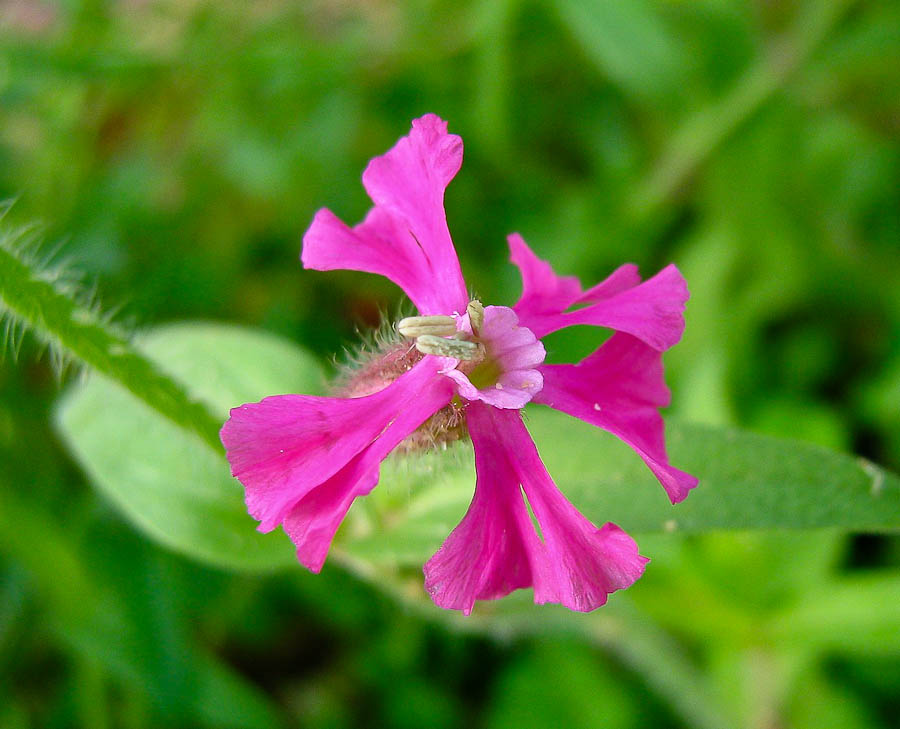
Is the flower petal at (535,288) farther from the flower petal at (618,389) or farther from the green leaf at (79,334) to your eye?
the green leaf at (79,334)

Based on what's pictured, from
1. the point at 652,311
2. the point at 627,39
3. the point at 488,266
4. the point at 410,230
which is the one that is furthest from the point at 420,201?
the point at 488,266

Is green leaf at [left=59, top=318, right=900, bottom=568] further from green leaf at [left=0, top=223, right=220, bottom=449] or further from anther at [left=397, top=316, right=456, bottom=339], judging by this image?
green leaf at [left=0, top=223, right=220, bottom=449]

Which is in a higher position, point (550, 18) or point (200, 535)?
point (550, 18)

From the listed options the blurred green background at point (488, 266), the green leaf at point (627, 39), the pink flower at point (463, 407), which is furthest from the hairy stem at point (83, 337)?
the green leaf at point (627, 39)

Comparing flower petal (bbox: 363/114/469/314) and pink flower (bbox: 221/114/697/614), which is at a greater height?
flower petal (bbox: 363/114/469/314)

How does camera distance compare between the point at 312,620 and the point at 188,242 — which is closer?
the point at 312,620

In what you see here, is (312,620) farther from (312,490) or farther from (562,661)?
(312,490)

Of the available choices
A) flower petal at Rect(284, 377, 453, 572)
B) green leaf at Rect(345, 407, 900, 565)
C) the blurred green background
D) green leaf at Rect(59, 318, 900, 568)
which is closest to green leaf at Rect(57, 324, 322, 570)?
green leaf at Rect(59, 318, 900, 568)

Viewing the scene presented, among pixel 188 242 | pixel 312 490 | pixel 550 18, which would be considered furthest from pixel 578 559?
pixel 550 18
